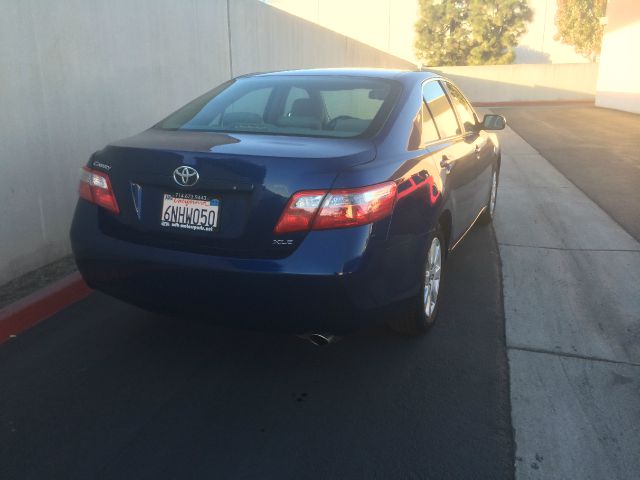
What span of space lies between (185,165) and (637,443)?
7.91ft

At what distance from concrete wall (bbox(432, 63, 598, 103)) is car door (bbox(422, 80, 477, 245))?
112 feet

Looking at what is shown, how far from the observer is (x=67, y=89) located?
5105 millimetres

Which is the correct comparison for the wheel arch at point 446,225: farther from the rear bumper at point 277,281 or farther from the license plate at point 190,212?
the license plate at point 190,212

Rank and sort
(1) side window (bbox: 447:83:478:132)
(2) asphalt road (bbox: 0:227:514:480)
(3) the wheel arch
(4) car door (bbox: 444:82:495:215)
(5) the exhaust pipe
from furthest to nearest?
(1) side window (bbox: 447:83:478:132)
(4) car door (bbox: 444:82:495:215)
(3) the wheel arch
(5) the exhaust pipe
(2) asphalt road (bbox: 0:227:514:480)

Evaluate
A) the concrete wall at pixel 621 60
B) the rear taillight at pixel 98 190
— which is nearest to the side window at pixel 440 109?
the rear taillight at pixel 98 190

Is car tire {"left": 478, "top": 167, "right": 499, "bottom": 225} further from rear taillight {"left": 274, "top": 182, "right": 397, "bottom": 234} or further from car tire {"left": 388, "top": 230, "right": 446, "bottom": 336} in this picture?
rear taillight {"left": 274, "top": 182, "right": 397, "bottom": 234}

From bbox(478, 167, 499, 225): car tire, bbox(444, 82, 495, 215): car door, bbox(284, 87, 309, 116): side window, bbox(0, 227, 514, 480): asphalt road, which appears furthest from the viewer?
bbox(478, 167, 499, 225): car tire

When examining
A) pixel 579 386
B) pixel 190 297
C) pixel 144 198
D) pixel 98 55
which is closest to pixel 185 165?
pixel 144 198

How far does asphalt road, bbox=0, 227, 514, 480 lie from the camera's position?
2654 mm

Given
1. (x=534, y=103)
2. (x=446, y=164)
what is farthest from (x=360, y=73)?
(x=534, y=103)

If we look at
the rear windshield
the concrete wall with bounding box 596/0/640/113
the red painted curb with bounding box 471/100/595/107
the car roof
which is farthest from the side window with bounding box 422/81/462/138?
the red painted curb with bounding box 471/100/595/107

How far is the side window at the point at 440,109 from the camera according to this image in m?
4.27

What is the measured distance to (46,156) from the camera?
492 centimetres

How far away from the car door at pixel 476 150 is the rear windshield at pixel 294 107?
126cm
